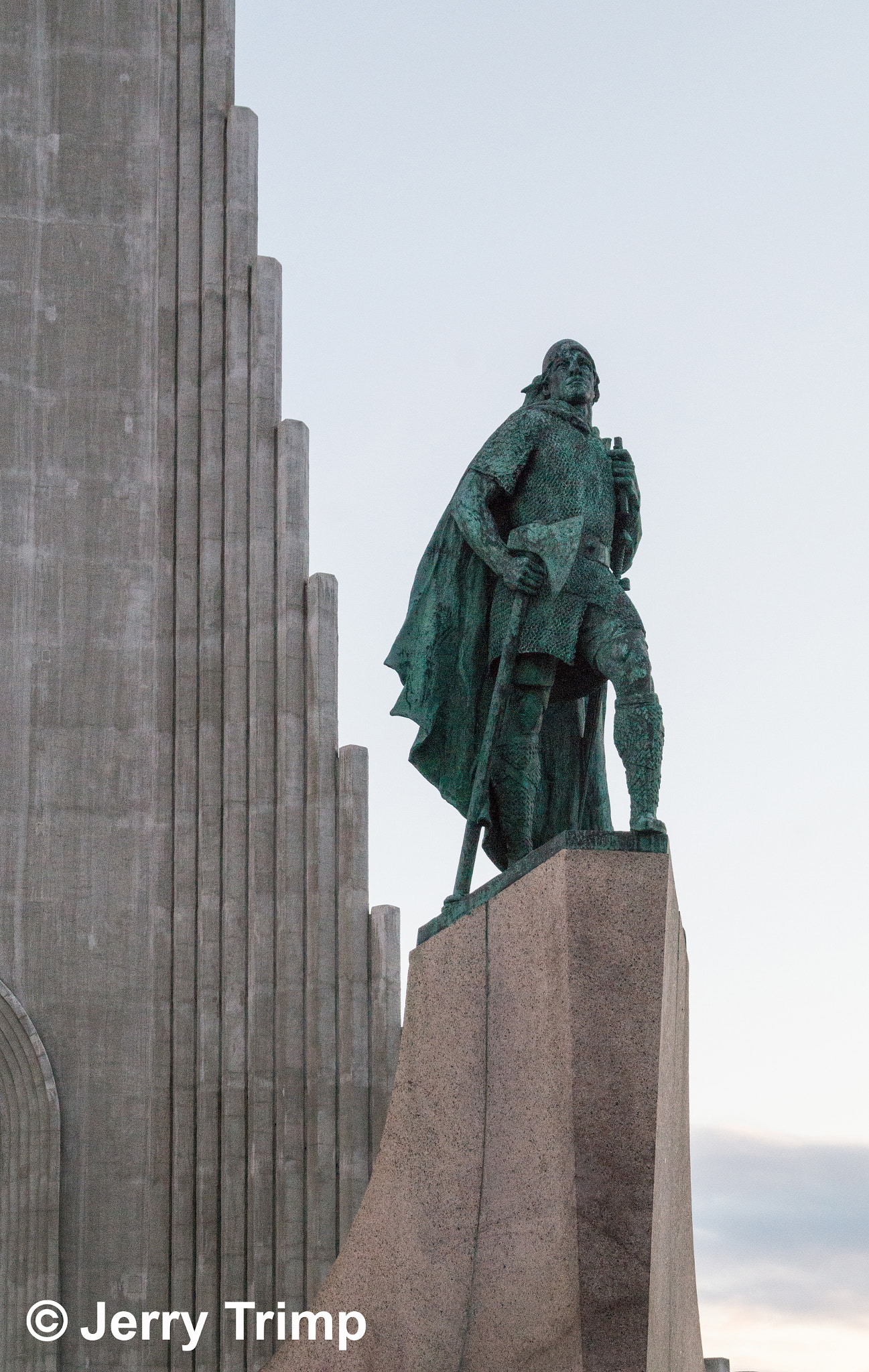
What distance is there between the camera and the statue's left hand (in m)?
7.33

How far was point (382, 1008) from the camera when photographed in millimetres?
10961

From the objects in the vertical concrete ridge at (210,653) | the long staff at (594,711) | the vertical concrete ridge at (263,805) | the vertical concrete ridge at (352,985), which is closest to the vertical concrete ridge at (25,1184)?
the vertical concrete ridge at (210,653)

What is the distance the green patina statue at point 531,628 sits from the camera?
6.95 m

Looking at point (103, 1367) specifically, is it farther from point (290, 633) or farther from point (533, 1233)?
point (533, 1233)

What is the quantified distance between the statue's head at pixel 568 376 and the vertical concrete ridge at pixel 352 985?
4222 millimetres

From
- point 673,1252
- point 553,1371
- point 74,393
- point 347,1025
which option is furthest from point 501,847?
point 74,393

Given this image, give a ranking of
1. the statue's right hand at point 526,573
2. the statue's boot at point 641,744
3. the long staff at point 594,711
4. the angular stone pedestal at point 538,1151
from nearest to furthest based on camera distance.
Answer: the angular stone pedestal at point 538,1151 → the statue's boot at point 641,744 → the statue's right hand at point 526,573 → the long staff at point 594,711

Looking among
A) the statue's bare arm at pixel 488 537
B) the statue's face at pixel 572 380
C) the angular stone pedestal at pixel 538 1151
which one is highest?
the statue's face at pixel 572 380

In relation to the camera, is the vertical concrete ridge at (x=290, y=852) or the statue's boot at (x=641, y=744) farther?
the vertical concrete ridge at (x=290, y=852)

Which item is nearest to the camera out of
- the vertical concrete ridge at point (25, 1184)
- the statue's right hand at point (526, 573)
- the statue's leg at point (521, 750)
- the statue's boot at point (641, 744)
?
the statue's boot at point (641, 744)

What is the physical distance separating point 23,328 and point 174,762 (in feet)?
8.87

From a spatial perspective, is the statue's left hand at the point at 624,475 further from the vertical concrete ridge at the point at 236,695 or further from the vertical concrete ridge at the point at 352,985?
the vertical concrete ridge at the point at 236,695

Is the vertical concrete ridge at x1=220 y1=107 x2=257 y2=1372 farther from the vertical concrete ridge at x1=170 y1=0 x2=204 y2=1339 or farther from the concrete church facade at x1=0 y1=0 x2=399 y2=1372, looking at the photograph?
the vertical concrete ridge at x1=170 y1=0 x2=204 y2=1339

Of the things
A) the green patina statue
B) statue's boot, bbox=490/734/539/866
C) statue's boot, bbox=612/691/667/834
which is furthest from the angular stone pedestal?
the green patina statue
